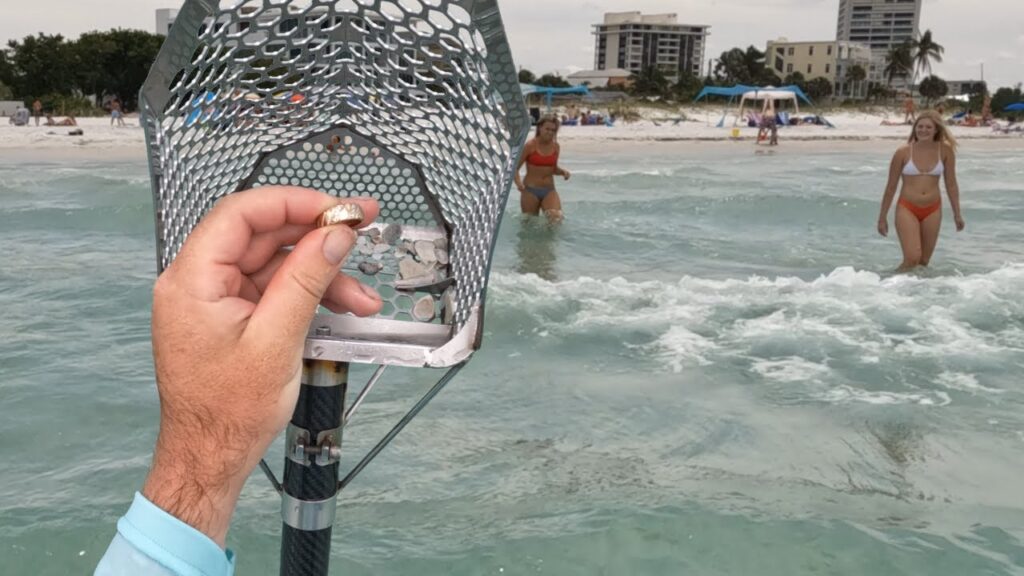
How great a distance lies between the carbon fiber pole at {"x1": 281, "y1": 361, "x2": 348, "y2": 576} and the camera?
54.3 inches

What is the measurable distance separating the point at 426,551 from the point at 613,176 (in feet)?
63.3

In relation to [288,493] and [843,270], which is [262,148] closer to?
[288,493]

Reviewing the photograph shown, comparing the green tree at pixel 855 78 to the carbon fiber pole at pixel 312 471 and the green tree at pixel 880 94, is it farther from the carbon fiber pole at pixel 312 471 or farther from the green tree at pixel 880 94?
the carbon fiber pole at pixel 312 471

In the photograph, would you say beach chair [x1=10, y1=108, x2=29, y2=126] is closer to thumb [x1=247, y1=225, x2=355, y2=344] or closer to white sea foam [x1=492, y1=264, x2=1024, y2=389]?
white sea foam [x1=492, y1=264, x2=1024, y2=389]

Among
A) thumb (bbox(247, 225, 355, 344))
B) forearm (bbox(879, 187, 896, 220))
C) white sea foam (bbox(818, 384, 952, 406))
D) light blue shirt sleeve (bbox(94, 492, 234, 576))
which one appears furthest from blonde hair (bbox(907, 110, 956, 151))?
light blue shirt sleeve (bbox(94, 492, 234, 576))

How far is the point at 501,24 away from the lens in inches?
46.3

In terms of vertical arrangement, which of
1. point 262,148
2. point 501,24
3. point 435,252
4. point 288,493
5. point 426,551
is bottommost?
point 426,551

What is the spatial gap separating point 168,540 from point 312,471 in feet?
1.27

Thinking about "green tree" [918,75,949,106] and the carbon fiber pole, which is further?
"green tree" [918,75,949,106]

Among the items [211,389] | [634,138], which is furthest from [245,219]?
[634,138]

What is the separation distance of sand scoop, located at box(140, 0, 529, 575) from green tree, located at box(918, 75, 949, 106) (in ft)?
356

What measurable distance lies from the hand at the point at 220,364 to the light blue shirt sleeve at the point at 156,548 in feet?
0.07

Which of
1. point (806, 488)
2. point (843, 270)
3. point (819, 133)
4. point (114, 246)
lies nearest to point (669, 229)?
point (843, 270)

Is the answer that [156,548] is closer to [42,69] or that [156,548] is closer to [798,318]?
[798,318]
